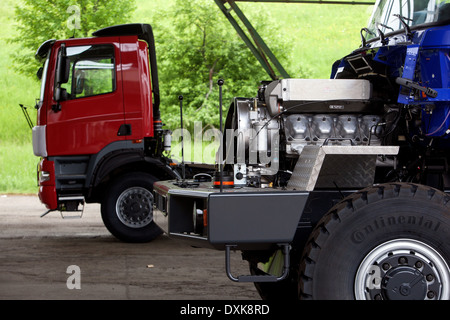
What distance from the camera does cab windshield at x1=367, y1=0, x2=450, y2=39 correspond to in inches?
225

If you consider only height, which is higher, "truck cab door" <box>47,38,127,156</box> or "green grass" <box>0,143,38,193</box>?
"truck cab door" <box>47,38,127,156</box>

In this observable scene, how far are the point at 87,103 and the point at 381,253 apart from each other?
21.4ft

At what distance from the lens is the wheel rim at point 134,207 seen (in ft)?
33.6

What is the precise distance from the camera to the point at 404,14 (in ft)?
20.1

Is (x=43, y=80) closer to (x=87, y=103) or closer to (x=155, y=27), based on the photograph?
(x=87, y=103)

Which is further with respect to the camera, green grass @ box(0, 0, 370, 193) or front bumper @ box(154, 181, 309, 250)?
green grass @ box(0, 0, 370, 193)

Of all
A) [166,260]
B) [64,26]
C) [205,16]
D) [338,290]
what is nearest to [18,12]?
[64,26]

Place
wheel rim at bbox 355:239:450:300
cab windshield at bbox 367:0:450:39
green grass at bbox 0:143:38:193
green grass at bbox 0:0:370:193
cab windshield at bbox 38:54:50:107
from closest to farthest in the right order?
wheel rim at bbox 355:239:450:300
cab windshield at bbox 367:0:450:39
cab windshield at bbox 38:54:50:107
green grass at bbox 0:143:38:193
green grass at bbox 0:0:370:193

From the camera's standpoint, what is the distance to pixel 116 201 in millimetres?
10258

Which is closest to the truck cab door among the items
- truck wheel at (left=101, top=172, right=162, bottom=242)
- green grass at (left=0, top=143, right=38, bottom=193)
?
truck wheel at (left=101, top=172, right=162, bottom=242)

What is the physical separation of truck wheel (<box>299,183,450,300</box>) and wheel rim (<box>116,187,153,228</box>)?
19.2 feet

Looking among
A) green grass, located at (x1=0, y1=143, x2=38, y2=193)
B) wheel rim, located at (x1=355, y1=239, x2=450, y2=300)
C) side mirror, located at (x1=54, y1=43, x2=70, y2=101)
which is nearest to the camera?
wheel rim, located at (x1=355, y1=239, x2=450, y2=300)

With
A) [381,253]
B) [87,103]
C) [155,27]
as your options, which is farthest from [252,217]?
[155,27]

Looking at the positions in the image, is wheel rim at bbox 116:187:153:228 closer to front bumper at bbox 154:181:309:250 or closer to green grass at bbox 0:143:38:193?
front bumper at bbox 154:181:309:250
